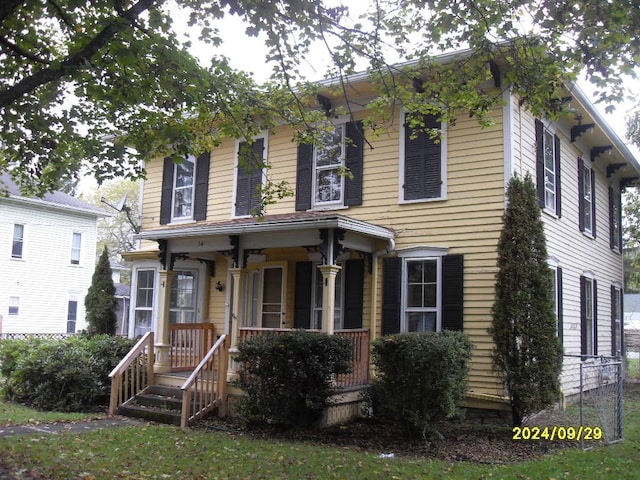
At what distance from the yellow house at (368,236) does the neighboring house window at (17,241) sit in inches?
492

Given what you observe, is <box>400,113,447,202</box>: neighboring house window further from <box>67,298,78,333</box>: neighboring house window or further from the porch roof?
<box>67,298,78,333</box>: neighboring house window

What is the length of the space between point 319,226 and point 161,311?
13.5ft

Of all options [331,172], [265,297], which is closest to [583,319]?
[331,172]

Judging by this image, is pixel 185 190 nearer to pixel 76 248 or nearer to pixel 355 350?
pixel 355 350

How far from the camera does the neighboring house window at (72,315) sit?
88.0 feet

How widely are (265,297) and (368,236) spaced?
10.1ft

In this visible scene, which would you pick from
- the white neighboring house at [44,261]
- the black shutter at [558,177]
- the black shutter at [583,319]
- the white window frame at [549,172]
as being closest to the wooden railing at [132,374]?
the white window frame at [549,172]

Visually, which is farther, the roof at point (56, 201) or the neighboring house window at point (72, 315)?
the neighboring house window at point (72, 315)

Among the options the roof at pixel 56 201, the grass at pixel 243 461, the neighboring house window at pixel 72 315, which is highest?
the roof at pixel 56 201

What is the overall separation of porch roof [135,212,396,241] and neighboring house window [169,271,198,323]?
2.28m

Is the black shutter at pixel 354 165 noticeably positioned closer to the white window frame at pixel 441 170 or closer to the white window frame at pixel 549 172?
the white window frame at pixel 441 170

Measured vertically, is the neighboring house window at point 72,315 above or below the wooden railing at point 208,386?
above

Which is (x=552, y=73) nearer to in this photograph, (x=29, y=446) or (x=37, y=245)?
(x=29, y=446)

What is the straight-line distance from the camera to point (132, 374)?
11.2 m
